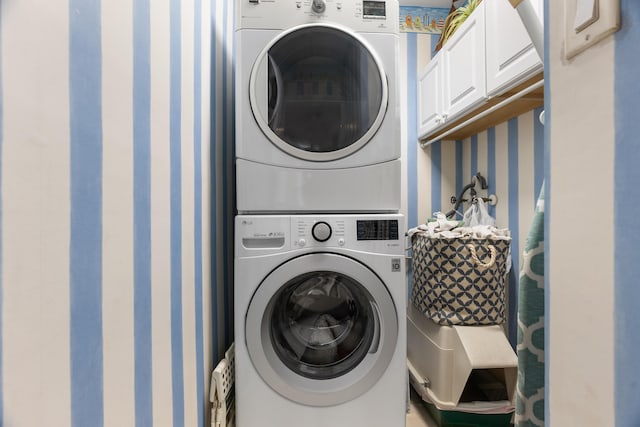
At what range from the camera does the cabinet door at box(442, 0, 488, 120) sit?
140 cm

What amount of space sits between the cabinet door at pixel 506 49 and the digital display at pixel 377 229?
2.27ft

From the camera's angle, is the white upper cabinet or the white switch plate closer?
the white switch plate

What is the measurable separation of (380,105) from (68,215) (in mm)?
1044

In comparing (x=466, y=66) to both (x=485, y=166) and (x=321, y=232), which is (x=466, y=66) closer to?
(x=485, y=166)

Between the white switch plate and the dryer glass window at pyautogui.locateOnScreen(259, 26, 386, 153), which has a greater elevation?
the dryer glass window at pyautogui.locateOnScreen(259, 26, 386, 153)

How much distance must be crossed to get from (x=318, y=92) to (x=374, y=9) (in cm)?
38

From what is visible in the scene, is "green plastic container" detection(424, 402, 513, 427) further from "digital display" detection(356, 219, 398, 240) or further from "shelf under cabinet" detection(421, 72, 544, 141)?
"shelf under cabinet" detection(421, 72, 544, 141)

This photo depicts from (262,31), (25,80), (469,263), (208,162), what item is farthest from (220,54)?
(469,263)

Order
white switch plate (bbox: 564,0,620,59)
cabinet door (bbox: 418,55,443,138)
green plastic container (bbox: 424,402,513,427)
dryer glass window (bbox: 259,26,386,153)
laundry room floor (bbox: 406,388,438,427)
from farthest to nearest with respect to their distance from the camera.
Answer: cabinet door (bbox: 418,55,443,138) < laundry room floor (bbox: 406,388,438,427) < green plastic container (bbox: 424,402,513,427) < dryer glass window (bbox: 259,26,386,153) < white switch plate (bbox: 564,0,620,59)

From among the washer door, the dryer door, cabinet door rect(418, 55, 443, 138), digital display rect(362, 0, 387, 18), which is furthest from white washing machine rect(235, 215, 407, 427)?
cabinet door rect(418, 55, 443, 138)

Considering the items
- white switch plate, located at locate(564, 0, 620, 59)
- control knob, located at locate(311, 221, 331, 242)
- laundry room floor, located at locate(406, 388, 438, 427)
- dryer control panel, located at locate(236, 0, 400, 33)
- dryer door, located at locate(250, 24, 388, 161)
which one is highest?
dryer control panel, located at locate(236, 0, 400, 33)

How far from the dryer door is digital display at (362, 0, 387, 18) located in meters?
0.12

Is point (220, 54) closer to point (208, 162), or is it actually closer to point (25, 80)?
point (208, 162)

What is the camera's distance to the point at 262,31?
121cm
